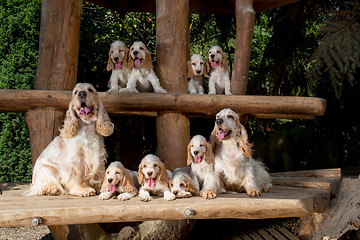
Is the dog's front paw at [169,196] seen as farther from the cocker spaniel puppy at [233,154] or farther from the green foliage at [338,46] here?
the green foliage at [338,46]

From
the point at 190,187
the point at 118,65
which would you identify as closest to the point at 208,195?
the point at 190,187

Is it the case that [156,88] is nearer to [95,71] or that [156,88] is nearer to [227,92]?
[227,92]

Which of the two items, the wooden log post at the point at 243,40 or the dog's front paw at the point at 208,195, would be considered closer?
the dog's front paw at the point at 208,195

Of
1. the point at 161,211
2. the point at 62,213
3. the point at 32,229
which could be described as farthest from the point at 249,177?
the point at 32,229

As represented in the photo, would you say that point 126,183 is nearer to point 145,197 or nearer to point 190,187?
point 145,197

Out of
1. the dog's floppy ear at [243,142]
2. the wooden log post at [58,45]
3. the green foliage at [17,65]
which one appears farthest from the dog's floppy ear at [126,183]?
the green foliage at [17,65]

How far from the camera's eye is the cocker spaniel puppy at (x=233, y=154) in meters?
3.63

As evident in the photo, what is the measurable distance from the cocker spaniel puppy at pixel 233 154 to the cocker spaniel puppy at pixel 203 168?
0.10 metres

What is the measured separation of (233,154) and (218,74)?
1.55 meters

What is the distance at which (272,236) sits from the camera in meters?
5.36

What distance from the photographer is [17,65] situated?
7090mm

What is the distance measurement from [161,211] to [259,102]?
6.80 feet

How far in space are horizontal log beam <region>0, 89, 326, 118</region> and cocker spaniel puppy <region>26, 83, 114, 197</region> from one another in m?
0.63

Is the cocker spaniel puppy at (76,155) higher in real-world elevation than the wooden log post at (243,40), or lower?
lower
